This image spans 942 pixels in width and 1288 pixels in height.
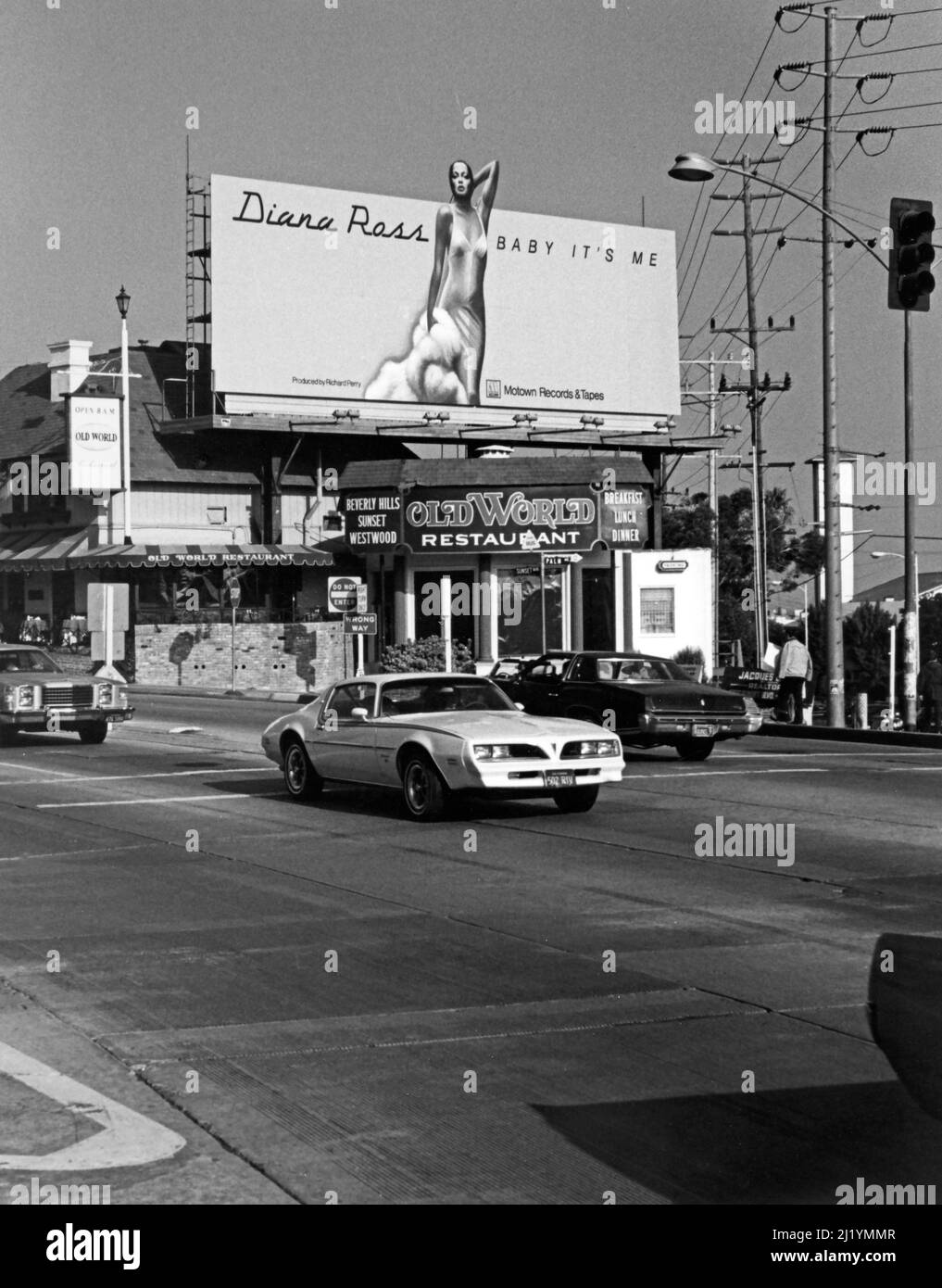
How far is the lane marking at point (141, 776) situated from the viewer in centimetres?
1998

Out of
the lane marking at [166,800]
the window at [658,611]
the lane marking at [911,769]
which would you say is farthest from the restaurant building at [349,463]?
the lane marking at [166,800]

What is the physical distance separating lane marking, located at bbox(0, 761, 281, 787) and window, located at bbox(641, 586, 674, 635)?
113 ft

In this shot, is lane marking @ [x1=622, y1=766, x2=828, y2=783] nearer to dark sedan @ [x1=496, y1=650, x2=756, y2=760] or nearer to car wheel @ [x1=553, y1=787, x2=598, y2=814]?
dark sedan @ [x1=496, y1=650, x2=756, y2=760]

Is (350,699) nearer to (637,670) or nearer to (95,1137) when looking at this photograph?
(637,670)

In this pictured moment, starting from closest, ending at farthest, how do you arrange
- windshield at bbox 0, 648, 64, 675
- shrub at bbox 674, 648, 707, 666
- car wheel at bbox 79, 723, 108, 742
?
car wheel at bbox 79, 723, 108, 742 < windshield at bbox 0, 648, 64, 675 < shrub at bbox 674, 648, 707, 666

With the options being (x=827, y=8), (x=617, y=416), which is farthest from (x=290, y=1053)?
(x=617, y=416)

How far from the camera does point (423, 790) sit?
1542 cm

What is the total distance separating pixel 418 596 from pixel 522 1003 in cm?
4627

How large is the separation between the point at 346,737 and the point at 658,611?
39383 mm

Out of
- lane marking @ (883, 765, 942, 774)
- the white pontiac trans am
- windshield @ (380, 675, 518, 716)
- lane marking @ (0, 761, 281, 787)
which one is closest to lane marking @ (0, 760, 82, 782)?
lane marking @ (0, 761, 281, 787)

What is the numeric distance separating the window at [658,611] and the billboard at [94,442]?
17.6 m

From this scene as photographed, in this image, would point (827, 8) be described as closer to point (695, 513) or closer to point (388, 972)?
point (388, 972)

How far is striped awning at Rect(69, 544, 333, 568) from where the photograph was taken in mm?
52281

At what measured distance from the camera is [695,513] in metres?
83.9
